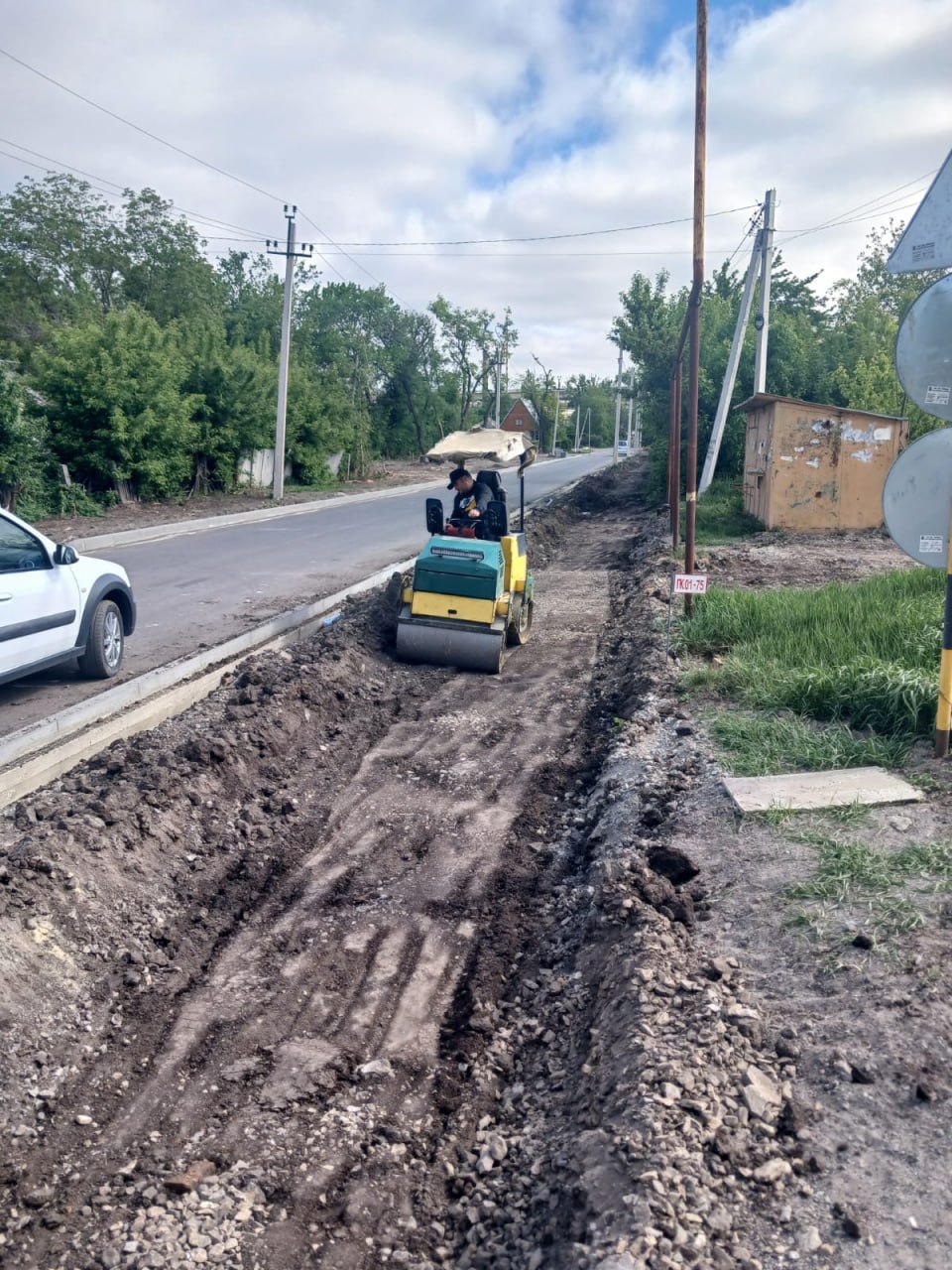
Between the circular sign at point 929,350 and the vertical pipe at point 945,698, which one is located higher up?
the circular sign at point 929,350

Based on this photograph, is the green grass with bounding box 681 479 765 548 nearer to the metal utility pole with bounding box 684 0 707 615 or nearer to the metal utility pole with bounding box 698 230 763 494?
the metal utility pole with bounding box 698 230 763 494

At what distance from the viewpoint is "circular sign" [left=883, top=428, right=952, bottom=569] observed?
5336 mm

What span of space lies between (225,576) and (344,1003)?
11.1 meters

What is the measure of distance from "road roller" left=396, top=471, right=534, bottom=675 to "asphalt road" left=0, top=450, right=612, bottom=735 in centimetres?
227

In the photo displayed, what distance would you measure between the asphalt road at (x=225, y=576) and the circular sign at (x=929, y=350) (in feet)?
21.2

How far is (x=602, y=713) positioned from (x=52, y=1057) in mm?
5297

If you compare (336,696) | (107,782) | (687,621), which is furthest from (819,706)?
(107,782)

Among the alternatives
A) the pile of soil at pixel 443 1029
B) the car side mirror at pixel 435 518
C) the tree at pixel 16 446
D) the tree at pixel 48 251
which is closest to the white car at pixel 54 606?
the pile of soil at pixel 443 1029

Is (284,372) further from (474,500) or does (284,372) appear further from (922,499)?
(922,499)

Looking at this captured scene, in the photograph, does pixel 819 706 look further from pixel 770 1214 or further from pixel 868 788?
pixel 770 1214

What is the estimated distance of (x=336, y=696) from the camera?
26.4ft

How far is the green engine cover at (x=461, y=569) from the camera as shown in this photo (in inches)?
349

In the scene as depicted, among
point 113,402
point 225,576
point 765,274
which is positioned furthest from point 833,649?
point 113,402

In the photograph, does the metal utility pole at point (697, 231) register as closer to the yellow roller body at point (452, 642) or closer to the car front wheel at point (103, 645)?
the yellow roller body at point (452, 642)
